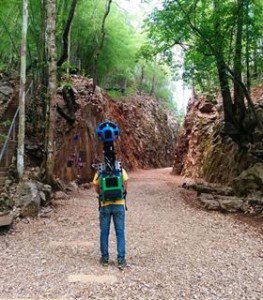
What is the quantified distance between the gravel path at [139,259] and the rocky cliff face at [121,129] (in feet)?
13.1

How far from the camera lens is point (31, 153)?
10594mm

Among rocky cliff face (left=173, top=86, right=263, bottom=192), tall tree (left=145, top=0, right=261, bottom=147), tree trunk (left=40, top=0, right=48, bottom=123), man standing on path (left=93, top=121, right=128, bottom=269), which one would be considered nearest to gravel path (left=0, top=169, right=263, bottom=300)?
man standing on path (left=93, top=121, right=128, bottom=269)

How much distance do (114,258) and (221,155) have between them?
9.39 meters

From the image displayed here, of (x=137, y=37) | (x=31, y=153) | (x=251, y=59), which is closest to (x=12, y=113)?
(x=31, y=153)

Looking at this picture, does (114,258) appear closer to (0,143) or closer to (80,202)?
(80,202)

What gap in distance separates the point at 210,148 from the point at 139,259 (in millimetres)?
10951

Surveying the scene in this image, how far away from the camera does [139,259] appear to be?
501 cm

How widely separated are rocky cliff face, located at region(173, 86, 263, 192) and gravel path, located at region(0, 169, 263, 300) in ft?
10.2

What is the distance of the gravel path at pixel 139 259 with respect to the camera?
3898 millimetres

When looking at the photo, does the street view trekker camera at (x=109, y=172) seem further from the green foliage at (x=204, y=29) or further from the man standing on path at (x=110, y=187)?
the green foliage at (x=204, y=29)

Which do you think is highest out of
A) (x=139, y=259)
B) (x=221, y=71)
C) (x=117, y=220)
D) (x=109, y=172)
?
(x=221, y=71)

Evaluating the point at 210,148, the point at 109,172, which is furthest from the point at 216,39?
the point at 109,172

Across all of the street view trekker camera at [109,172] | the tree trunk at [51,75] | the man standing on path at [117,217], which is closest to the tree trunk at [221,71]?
the tree trunk at [51,75]

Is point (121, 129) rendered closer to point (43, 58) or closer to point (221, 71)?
point (43, 58)
